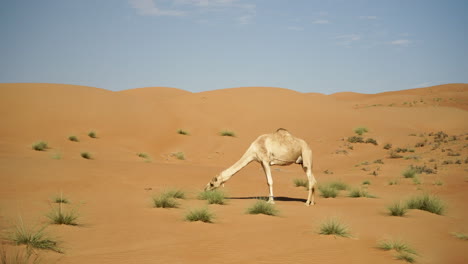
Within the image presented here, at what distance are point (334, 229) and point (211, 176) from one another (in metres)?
12.0

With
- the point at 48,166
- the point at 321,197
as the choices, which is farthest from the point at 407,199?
the point at 48,166

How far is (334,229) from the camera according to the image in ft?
28.1

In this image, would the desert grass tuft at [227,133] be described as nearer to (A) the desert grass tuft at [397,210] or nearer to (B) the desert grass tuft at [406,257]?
(A) the desert grass tuft at [397,210]

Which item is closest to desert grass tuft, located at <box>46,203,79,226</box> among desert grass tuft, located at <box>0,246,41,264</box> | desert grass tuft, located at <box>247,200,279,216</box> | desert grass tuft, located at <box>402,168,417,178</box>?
desert grass tuft, located at <box>0,246,41,264</box>

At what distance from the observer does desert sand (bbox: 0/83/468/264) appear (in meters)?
7.59

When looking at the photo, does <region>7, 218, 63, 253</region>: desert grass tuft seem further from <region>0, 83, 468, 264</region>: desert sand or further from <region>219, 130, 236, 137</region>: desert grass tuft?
<region>219, 130, 236, 137</region>: desert grass tuft

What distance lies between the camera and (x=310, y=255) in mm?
7316

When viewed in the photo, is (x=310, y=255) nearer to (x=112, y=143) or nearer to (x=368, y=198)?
(x=368, y=198)

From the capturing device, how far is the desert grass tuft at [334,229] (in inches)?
336

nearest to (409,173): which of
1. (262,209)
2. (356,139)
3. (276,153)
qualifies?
(276,153)

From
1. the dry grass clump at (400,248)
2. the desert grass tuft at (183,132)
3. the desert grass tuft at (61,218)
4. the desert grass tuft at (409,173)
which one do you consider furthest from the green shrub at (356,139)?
the desert grass tuft at (61,218)

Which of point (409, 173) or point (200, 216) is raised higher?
point (409, 173)

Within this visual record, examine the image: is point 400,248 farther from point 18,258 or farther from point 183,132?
point 183,132

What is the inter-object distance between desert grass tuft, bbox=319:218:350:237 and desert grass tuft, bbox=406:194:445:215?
4878 mm
